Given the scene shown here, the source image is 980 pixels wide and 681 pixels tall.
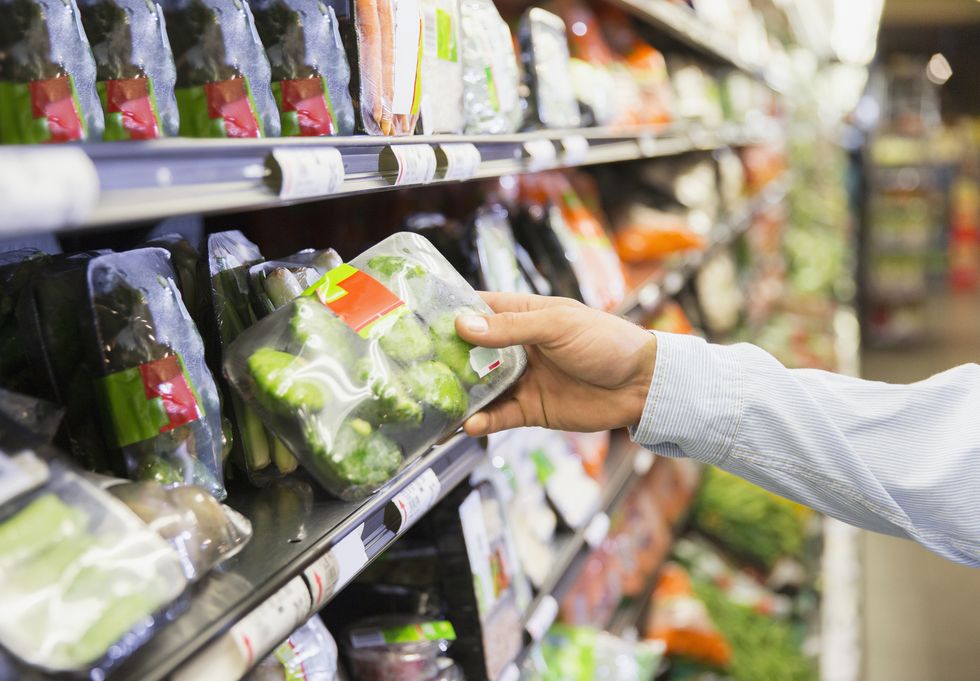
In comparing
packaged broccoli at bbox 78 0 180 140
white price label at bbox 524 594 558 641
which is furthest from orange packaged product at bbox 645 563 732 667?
packaged broccoli at bbox 78 0 180 140

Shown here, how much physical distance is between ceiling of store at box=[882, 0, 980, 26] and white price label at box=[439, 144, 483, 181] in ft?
31.4

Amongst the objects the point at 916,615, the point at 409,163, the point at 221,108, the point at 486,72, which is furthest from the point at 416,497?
the point at 916,615

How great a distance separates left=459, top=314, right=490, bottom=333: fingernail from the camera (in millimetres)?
1176

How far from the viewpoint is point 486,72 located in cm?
171

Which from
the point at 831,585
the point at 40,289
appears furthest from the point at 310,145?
the point at 831,585

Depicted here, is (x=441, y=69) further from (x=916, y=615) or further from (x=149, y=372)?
(x=916, y=615)

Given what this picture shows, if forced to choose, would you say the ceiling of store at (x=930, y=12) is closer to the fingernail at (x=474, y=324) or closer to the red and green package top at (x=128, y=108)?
the fingernail at (x=474, y=324)

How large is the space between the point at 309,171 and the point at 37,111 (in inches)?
10.0

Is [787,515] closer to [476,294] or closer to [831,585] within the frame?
[831,585]

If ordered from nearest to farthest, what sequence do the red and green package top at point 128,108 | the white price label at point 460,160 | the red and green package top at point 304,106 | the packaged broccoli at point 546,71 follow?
the red and green package top at point 128,108
the red and green package top at point 304,106
the white price label at point 460,160
the packaged broccoli at point 546,71

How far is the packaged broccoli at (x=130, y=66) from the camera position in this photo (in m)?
0.94

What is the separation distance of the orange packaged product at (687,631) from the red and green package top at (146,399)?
82.9 inches

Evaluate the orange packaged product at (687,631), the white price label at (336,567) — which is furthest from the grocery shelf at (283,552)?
the orange packaged product at (687,631)

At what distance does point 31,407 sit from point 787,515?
320 centimetres
